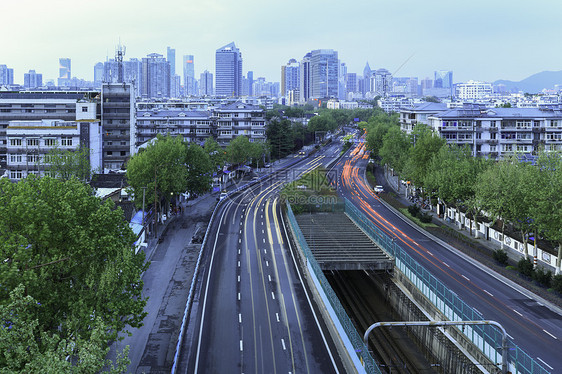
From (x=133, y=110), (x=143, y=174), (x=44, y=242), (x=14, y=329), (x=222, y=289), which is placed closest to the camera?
(x=14, y=329)

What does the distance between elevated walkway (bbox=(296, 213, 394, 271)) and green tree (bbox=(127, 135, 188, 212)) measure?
1595cm

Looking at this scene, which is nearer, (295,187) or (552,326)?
(552,326)

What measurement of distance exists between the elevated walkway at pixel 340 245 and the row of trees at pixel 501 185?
12.0 metres

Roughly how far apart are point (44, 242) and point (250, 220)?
4516 cm

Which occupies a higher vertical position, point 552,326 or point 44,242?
point 44,242

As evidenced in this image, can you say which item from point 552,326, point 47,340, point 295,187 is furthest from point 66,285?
point 295,187

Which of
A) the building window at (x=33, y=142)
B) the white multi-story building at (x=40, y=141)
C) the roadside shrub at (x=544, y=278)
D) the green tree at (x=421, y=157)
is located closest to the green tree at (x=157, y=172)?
the white multi-story building at (x=40, y=141)

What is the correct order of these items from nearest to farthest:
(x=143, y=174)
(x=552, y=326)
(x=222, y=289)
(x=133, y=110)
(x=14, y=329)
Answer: (x=14, y=329) < (x=552, y=326) < (x=222, y=289) < (x=143, y=174) < (x=133, y=110)

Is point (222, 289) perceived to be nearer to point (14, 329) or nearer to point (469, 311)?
point (469, 311)

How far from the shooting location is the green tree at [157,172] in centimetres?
5962

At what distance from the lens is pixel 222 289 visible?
40719 mm

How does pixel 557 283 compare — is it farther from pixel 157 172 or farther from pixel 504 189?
pixel 157 172

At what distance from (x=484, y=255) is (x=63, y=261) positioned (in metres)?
38.7

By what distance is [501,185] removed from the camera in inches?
1953
